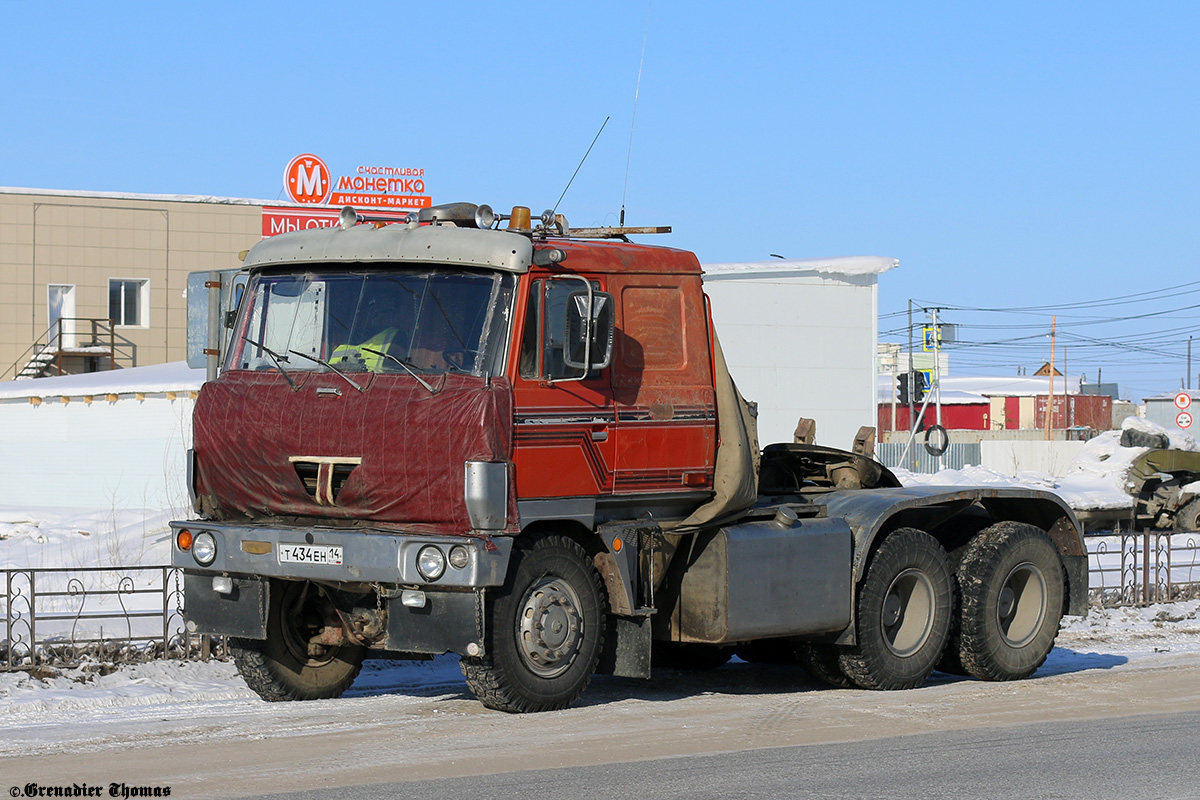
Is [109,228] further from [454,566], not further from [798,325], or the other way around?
[454,566]

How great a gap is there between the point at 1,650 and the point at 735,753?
5520 millimetres

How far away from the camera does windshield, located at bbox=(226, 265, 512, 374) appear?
8367 millimetres

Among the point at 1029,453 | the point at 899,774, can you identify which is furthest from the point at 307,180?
the point at 1029,453

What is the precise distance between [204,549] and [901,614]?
4919 millimetres

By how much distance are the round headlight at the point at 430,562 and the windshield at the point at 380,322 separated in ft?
3.49

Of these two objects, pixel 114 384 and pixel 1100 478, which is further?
pixel 1100 478

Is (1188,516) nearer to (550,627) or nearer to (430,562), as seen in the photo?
(550,627)

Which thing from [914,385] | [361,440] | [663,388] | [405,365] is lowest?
[361,440]

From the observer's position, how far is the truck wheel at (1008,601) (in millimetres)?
10727

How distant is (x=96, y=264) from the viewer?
3841cm

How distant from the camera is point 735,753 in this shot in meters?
7.58

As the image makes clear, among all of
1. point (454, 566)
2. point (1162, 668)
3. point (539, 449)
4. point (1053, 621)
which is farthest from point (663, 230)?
A: point (1162, 668)

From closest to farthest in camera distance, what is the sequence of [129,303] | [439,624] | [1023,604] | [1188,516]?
[439,624] → [1023,604] → [1188,516] → [129,303]

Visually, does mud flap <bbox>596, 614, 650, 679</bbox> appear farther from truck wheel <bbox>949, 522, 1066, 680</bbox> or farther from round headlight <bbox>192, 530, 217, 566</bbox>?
truck wheel <bbox>949, 522, 1066, 680</bbox>
